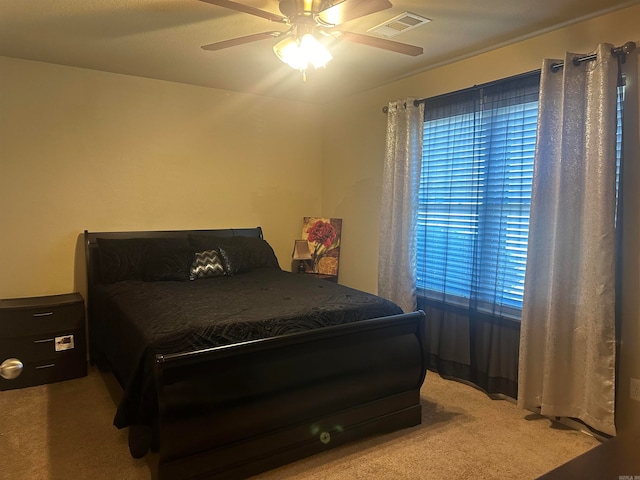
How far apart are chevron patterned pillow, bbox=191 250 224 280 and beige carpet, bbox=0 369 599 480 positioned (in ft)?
3.49

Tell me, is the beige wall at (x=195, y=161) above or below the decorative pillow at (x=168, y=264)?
above

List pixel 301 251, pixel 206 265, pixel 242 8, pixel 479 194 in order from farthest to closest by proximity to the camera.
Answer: pixel 301 251 → pixel 206 265 → pixel 479 194 → pixel 242 8

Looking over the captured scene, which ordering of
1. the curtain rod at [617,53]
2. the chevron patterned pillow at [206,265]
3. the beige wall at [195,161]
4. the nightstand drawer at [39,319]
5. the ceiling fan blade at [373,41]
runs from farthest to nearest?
the chevron patterned pillow at [206,265] → the beige wall at [195,161] → the nightstand drawer at [39,319] → the curtain rod at [617,53] → the ceiling fan blade at [373,41]

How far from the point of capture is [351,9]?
206 centimetres

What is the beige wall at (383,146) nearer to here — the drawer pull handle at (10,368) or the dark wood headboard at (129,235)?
the dark wood headboard at (129,235)

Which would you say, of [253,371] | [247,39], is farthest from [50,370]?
[247,39]

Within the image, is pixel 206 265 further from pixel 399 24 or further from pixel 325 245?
pixel 399 24

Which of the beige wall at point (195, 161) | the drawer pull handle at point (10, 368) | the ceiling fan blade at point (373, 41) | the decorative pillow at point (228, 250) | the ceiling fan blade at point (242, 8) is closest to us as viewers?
the drawer pull handle at point (10, 368)

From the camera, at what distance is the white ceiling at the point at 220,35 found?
2.51 m

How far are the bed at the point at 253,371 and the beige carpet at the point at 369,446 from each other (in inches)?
4.4

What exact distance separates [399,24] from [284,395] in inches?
87.8

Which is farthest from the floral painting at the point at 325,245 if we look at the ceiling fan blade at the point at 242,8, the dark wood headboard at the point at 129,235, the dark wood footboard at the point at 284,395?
the ceiling fan blade at the point at 242,8

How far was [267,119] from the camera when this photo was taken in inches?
182

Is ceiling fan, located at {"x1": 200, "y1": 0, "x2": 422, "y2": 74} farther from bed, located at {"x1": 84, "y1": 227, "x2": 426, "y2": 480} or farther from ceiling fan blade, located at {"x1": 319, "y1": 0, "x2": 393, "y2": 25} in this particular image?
bed, located at {"x1": 84, "y1": 227, "x2": 426, "y2": 480}
